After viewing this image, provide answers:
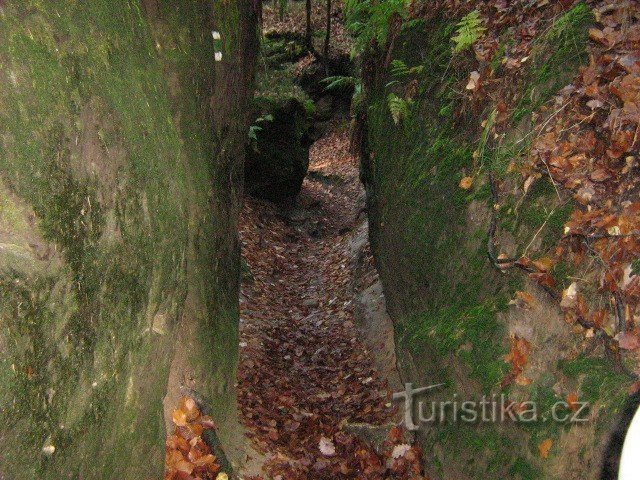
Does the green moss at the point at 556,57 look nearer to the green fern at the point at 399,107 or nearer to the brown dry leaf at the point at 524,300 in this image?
the brown dry leaf at the point at 524,300

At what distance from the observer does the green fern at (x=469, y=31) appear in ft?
→ 14.4

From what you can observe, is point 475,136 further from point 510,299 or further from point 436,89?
point 510,299

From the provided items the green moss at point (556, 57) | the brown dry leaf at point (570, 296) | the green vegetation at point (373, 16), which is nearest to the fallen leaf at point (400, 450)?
the brown dry leaf at point (570, 296)

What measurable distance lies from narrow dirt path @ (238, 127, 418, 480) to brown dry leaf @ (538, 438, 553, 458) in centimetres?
Answer: 166

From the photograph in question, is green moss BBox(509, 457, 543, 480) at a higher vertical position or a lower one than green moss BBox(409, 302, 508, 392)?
lower

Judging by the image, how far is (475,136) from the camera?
4.20 metres

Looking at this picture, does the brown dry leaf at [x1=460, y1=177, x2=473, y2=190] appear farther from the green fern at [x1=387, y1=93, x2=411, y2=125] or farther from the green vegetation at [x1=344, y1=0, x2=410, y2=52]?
the green vegetation at [x1=344, y1=0, x2=410, y2=52]

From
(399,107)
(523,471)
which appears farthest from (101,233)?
(399,107)

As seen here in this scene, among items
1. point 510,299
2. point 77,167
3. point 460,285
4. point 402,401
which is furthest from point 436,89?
point 77,167

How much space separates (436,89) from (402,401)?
10.4 feet

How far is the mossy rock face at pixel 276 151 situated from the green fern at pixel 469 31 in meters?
6.74

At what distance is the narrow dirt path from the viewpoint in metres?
4.64

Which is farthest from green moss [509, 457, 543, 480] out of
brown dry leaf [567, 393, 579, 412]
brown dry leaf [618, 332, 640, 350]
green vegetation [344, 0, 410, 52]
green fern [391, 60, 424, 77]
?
green vegetation [344, 0, 410, 52]

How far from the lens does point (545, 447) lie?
2820 mm
